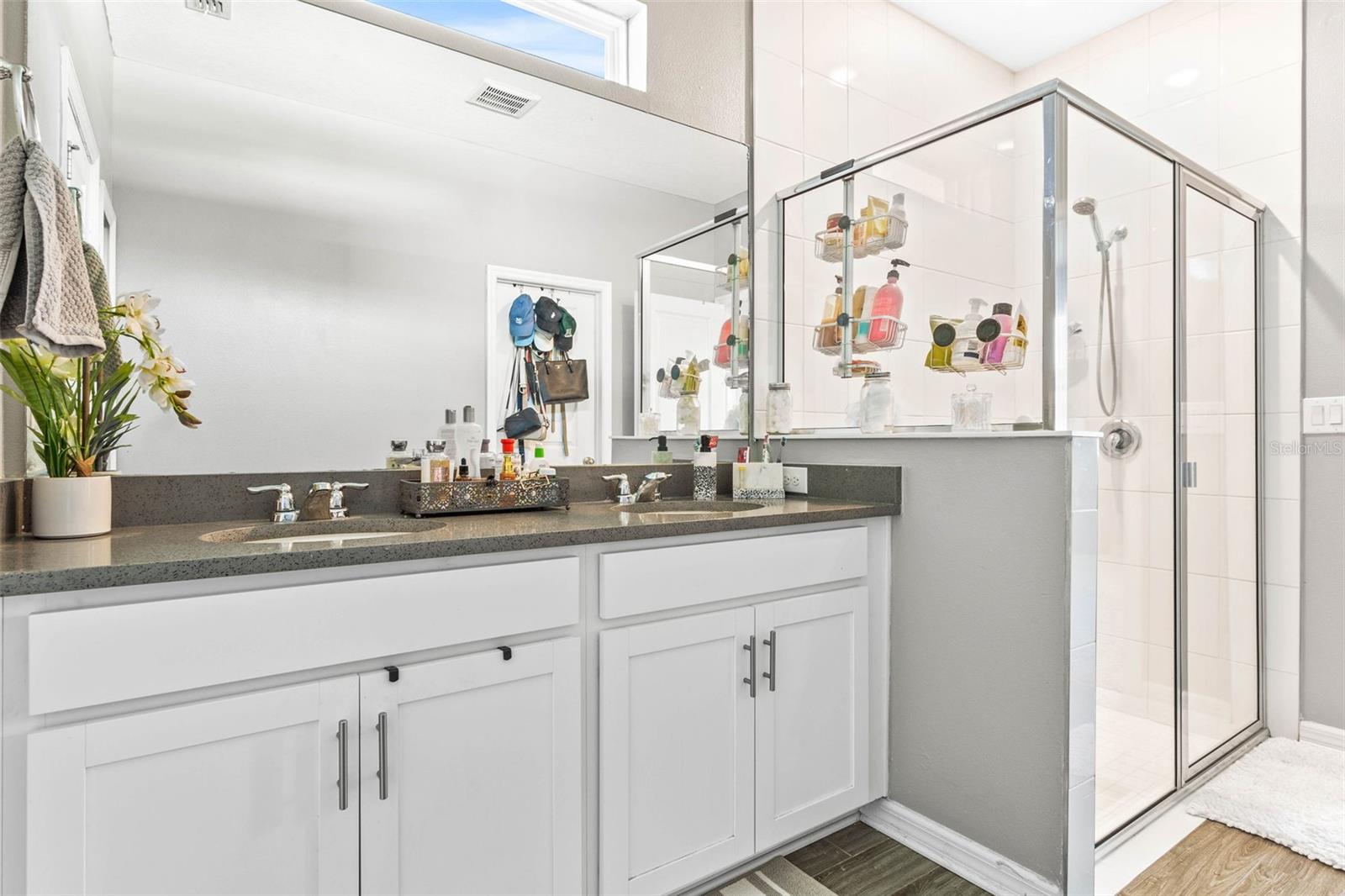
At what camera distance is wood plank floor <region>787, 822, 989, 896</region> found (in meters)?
1.64

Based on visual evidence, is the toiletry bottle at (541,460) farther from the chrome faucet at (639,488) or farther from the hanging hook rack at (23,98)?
the hanging hook rack at (23,98)

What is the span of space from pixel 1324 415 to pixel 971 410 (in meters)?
1.46

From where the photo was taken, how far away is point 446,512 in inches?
66.2

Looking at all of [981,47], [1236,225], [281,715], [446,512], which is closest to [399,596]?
[281,715]

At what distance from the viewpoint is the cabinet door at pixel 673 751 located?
55.9 inches

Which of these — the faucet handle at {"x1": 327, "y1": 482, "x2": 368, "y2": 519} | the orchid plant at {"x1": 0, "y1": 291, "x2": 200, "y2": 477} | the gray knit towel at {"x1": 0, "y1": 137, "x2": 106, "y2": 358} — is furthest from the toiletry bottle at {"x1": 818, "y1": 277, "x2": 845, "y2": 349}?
the gray knit towel at {"x1": 0, "y1": 137, "x2": 106, "y2": 358}

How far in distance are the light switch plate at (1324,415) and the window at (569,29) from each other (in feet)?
7.92

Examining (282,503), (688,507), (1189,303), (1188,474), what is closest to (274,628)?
(282,503)

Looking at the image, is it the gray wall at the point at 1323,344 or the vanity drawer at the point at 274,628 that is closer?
the vanity drawer at the point at 274,628

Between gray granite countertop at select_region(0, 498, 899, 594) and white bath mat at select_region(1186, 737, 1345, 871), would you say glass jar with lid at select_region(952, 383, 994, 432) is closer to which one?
gray granite countertop at select_region(0, 498, 899, 594)

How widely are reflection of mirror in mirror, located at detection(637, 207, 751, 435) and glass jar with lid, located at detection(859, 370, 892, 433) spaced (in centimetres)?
42

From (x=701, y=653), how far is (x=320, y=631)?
0.76 meters

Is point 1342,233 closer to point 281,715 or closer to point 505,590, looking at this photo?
point 505,590

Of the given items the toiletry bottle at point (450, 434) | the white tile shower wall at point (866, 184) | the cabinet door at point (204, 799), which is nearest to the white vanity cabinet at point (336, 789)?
the cabinet door at point (204, 799)
